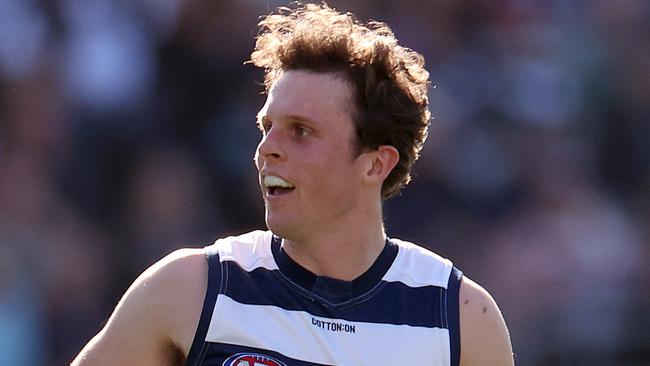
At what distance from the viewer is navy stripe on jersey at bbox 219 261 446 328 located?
4258 mm

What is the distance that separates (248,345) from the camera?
13.6 feet

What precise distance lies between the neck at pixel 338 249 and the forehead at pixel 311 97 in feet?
1.19

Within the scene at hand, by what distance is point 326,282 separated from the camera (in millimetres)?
4340

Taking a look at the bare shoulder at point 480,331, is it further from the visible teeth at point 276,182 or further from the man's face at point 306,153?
the visible teeth at point 276,182

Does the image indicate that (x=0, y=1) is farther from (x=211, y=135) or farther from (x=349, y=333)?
(x=349, y=333)

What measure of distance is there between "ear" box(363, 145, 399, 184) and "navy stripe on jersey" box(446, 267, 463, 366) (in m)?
0.41

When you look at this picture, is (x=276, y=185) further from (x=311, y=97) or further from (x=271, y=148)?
(x=311, y=97)

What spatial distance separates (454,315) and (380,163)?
0.57 m

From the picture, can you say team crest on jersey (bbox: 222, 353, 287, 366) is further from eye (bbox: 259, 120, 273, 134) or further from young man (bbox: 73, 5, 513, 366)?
eye (bbox: 259, 120, 273, 134)

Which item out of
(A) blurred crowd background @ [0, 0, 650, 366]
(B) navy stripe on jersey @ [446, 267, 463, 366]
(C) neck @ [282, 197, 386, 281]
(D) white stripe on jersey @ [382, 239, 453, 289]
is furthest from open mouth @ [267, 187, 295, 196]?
(A) blurred crowd background @ [0, 0, 650, 366]

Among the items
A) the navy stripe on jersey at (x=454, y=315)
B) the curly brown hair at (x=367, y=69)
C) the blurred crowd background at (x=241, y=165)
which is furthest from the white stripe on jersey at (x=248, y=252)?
the blurred crowd background at (x=241, y=165)

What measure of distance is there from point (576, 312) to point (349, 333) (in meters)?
4.38

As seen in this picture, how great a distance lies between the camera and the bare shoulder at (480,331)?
4328 millimetres

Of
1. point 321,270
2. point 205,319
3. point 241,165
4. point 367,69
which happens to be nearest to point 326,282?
point 321,270
